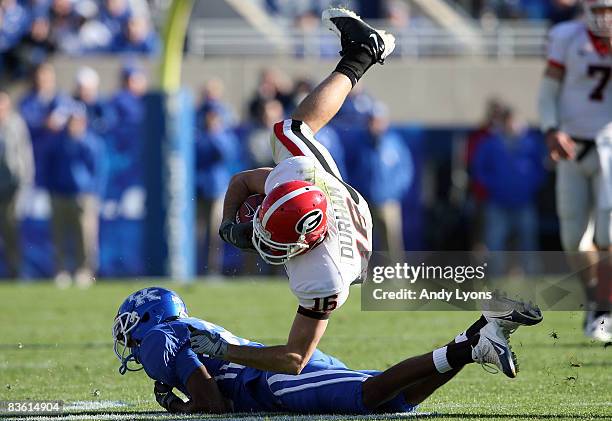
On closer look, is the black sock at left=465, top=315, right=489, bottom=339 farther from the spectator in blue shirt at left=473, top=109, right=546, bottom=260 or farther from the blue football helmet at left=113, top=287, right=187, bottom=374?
the spectator in blue shirt at left=473, top=109, right=546, bottom=260

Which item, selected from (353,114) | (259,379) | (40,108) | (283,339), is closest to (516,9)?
(353,114)

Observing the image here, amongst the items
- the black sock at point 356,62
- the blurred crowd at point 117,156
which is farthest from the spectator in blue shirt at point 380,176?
the black sock at point 356,62

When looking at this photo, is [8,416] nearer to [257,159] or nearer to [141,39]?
[257,159]

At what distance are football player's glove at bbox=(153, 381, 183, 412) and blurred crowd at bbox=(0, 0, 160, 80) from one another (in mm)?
A: 10340

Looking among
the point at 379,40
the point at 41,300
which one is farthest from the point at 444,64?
the point at 379,40

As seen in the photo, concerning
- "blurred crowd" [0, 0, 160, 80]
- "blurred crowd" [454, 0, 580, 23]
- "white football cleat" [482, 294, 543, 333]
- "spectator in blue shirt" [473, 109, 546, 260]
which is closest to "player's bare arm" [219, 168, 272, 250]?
"white football cleat" [482, 294, 543, 333]

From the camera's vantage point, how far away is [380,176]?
534 inches

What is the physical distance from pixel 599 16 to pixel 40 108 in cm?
776

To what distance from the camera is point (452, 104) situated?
1572 centimetres

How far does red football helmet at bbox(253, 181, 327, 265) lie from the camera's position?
15.3 ft

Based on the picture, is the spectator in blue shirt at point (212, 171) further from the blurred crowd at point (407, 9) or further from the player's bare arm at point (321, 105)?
the player's bare arm at point (321, 105)

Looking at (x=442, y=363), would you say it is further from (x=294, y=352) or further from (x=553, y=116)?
(x=553, y=116)

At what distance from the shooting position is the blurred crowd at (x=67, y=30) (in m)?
14.9

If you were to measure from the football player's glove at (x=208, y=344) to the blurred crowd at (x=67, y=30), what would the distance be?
10.7 m
